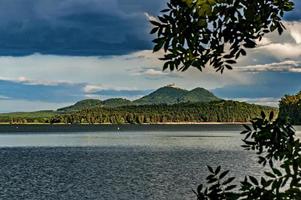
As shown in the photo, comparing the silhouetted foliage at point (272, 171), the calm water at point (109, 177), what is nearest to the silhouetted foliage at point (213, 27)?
the silhouetted foliage at point (272, 171)

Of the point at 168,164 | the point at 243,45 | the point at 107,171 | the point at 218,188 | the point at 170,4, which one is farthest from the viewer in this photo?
the point at 168,164

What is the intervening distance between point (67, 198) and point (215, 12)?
43039mm

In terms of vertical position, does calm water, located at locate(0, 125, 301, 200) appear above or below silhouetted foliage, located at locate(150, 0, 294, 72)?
below

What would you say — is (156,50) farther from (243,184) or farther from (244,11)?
(243,184)

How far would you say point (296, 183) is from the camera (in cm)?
573

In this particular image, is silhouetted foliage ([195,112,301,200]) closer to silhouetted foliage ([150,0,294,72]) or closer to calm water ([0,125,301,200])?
silhouetted foliage ([150,0,294,72])

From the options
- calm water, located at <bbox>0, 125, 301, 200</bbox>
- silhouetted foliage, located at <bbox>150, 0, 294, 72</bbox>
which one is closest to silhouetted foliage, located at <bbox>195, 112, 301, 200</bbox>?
silhouetted foliage, located at <bbox>150, 0, 294, 72</bbox>

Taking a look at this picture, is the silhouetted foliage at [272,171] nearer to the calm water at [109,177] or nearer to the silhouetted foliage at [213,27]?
the silhouetted foliage at [213,27]

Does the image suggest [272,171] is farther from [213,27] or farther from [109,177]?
[109,177]

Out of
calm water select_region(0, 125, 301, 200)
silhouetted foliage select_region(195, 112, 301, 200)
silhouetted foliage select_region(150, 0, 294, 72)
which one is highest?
silhouetted foliage select_region(150, 0, 294, 72)

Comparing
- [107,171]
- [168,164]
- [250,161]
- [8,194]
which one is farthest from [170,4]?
[250,161]

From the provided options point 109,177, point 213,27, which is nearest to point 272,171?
point 213,27

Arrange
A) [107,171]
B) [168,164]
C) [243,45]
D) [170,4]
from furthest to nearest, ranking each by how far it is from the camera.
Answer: [168,164]
[107,171]
[243,45]
[170,4]

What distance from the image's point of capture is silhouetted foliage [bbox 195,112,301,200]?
5660 millimetres
